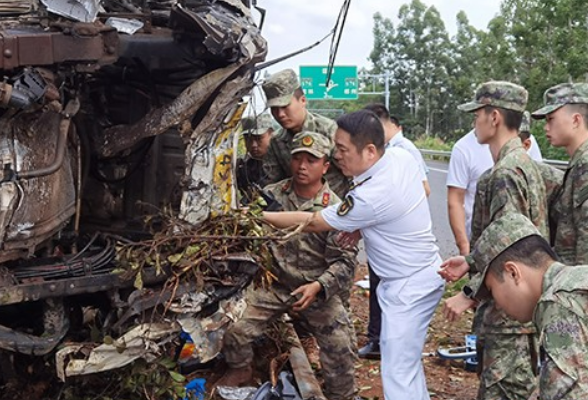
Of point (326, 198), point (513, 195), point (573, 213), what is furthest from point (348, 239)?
point (573, 213)

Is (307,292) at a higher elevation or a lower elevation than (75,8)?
lower

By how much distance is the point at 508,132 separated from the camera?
452 cm

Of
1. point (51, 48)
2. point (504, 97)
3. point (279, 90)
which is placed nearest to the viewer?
point (51, 48)

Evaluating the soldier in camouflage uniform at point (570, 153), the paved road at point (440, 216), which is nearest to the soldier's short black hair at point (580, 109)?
the soldier in camouflage uniform at point (570, 153)

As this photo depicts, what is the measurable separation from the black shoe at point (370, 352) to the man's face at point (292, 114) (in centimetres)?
184

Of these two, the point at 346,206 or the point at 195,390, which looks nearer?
the point at 346,206

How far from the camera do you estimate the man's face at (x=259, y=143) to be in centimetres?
623

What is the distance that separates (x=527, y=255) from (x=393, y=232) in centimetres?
158

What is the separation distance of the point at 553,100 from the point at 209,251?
2125 mm

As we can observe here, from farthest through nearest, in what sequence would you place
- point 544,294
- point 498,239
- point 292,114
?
point 292,114
point 498,239
point 544,294

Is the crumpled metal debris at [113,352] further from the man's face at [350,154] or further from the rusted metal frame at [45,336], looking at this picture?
the man's face at [350,154]

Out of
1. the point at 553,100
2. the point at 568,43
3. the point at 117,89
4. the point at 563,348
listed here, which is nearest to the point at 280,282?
the point at 117,89

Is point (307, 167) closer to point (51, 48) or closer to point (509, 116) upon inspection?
point (509, 116)

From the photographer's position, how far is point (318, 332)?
5160 mm
